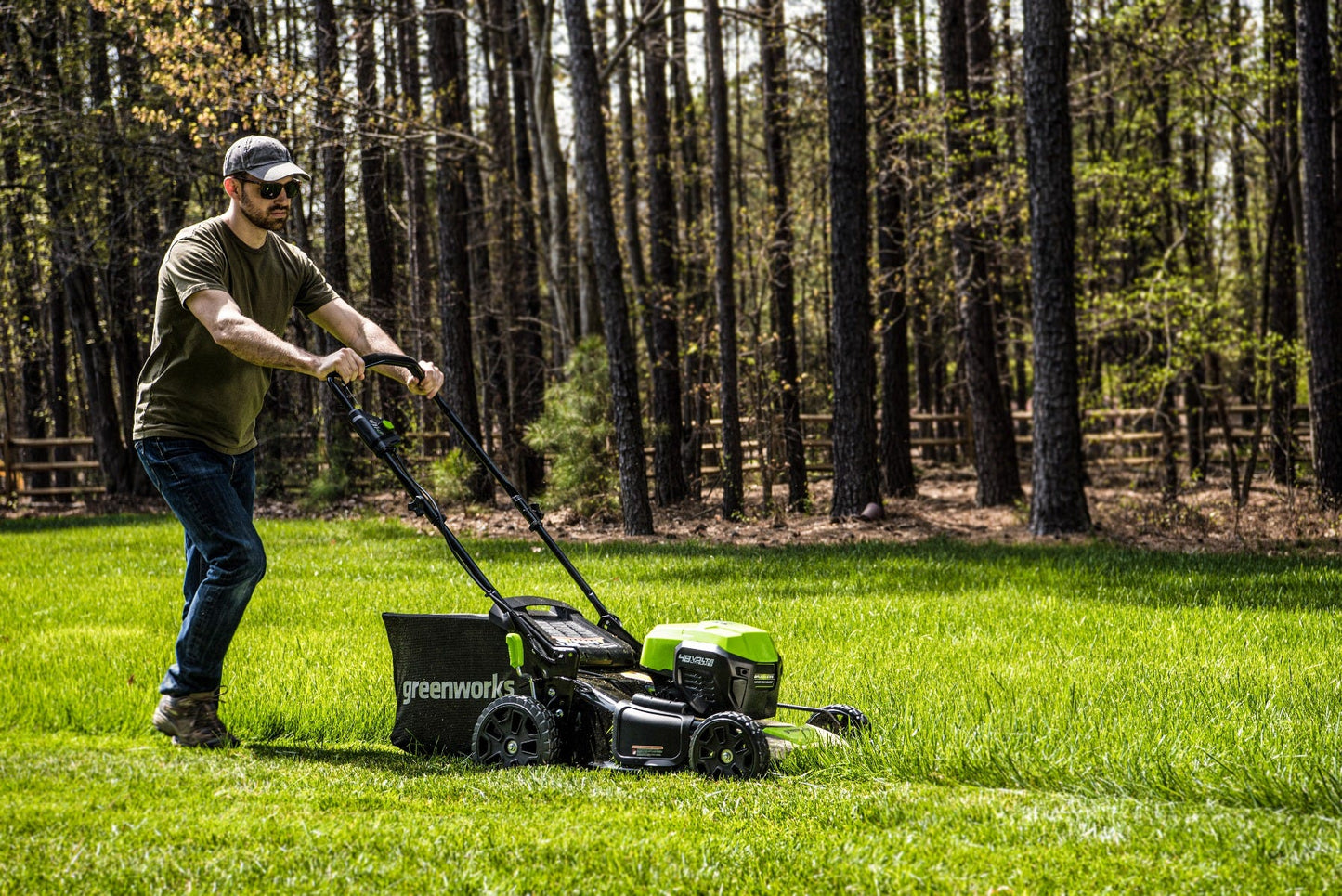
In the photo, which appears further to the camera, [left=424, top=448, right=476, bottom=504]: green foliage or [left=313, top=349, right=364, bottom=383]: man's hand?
[left=424, top=448, right=476, bottom=504]: green foliage

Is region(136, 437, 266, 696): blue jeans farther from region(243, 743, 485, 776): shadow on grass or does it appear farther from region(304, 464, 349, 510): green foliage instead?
region(304, 464, 349, 510): green foliage

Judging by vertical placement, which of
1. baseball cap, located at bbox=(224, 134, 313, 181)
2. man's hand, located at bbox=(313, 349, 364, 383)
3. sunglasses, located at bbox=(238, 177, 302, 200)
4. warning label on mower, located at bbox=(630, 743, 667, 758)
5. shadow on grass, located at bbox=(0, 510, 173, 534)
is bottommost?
shadow on grass, located at bbox=(0, 510, 173, 534)

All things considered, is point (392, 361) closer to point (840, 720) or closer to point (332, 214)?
point (840, 720)

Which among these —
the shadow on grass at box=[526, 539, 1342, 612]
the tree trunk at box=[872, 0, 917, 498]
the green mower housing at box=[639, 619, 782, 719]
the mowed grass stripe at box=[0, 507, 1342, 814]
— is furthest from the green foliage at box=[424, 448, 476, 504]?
the green mower housing at box=[639, 619, 782, 719]

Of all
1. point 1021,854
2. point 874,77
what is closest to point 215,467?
point 1021,854

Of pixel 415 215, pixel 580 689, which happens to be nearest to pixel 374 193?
pixel 415 215

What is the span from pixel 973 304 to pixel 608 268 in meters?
5.17

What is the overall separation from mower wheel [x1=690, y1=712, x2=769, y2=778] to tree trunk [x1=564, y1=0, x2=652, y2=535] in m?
10.1

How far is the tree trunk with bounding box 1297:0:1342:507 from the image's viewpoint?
15.1 m

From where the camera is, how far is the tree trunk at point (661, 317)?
18.7 metres

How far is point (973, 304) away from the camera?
1636 cm

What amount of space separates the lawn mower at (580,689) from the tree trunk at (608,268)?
30.2 feet

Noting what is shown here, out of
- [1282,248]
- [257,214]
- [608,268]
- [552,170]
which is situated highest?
[552,170]

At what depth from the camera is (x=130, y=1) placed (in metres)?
14.6
